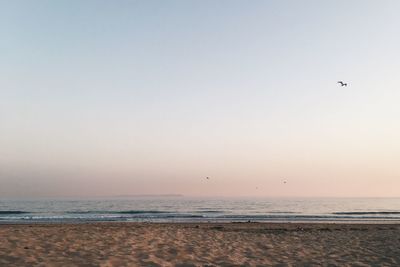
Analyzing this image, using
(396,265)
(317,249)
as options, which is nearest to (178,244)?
(317,249)

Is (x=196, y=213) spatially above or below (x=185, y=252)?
below

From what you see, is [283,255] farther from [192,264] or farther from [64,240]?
[64,240]

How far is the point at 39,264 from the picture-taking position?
848cm

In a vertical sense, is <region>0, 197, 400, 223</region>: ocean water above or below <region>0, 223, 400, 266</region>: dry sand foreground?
below

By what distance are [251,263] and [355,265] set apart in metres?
2.66

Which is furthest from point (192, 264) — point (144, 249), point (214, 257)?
point (144, 249)

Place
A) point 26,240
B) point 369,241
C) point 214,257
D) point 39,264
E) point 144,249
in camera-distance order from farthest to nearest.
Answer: point 369,241
point 26,240
point 144,249
point 214,257
point 39,264

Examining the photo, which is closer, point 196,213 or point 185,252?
point 185,252

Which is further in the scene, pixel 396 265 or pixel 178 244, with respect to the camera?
pixel 178 244

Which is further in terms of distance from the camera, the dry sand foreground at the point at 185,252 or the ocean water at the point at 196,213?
the ocean water at the point at 196,213

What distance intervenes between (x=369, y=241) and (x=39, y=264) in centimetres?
1184

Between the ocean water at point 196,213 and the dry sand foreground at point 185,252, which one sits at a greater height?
the dry sand foreground at point 185,252

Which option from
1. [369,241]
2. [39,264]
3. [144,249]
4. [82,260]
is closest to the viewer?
[39,264]

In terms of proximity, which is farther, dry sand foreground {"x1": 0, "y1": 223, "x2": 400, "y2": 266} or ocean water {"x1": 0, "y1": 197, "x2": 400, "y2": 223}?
ocean water {"x1": 0, "y1": 197, "x2": 400, "y2": 223}
